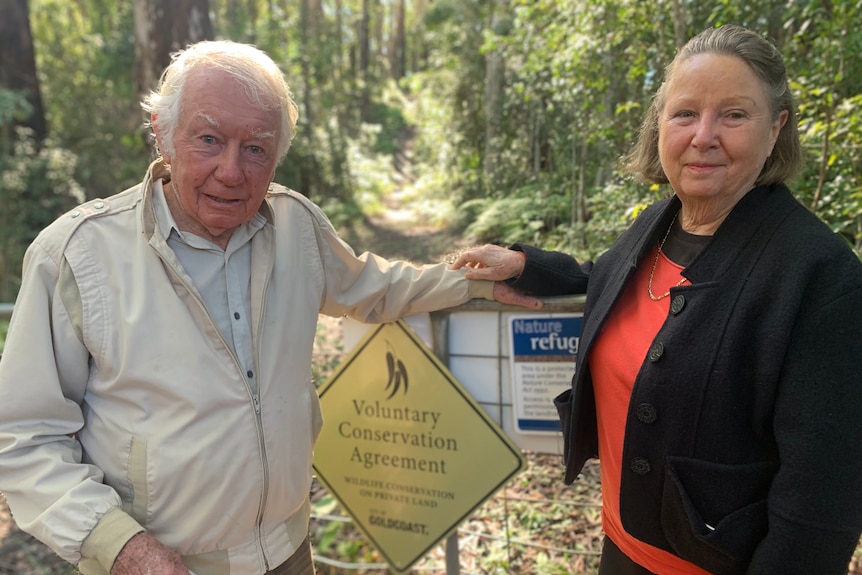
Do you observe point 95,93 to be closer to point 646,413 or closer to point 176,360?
point 176,360

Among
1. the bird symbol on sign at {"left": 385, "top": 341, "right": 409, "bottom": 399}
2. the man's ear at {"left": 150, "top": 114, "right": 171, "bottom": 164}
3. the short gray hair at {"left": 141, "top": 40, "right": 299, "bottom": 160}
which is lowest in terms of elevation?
the bird symbol on sign at {"left": 385, "top": 341, "right": 409, "bottom": 399}

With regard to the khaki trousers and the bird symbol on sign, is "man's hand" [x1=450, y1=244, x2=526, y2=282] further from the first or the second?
the khaki trousers

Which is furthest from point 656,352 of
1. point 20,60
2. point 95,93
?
point 95,93

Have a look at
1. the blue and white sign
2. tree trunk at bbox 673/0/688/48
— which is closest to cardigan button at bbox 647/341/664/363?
the blue and white sign

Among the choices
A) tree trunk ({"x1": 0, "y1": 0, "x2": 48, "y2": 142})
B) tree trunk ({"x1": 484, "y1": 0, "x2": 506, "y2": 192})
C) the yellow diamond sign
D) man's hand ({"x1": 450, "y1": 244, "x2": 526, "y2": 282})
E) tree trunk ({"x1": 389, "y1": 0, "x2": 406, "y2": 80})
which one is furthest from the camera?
tree trunk ({"x1": 389, "y1": 0, "x2": 406, "y2": 80})

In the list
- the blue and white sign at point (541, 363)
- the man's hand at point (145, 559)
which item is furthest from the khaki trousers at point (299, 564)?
the blue and white sign at point (541, 363)

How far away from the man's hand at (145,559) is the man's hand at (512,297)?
1.33 meters

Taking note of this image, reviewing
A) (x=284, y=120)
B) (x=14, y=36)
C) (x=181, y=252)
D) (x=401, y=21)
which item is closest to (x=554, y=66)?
(x=284, y=120)

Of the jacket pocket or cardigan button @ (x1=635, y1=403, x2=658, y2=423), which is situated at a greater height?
cardigan button @ (x1=635, y1=403, x2=658, y2=423)

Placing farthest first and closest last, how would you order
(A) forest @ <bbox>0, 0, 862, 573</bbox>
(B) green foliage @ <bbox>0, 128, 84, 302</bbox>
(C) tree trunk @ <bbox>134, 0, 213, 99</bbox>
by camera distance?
(B) green foliage @ <bbox>0, 128, 84, 302</bbox> < (C) tree trunk @ <bbox>134, 0, 213, 99</bbox> < (A) forest @ <bbox>0, 0, 862, 573</bbox>

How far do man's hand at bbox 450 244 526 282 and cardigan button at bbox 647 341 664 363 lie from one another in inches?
28.3

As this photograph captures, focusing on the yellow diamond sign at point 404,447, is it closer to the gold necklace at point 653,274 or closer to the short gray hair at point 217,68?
the gold necklace at point 653,274

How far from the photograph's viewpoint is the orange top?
60.9 inches

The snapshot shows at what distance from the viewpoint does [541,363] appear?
2.19 meters
